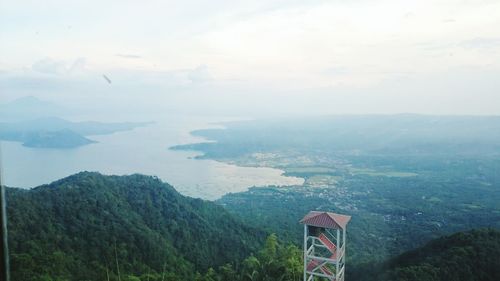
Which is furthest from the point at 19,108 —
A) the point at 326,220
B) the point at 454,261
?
the point at 454,261

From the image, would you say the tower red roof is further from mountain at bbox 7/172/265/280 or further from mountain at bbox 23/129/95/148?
mountain at bbox 23/129/95/148

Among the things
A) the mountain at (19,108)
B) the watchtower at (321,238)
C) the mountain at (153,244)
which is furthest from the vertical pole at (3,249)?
the mountain at (153,244)

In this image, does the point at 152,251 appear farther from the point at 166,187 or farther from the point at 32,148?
the point at 32,148

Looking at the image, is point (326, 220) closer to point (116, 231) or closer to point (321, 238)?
point (321, 238)

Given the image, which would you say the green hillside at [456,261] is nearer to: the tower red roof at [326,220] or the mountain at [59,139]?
the tower red roof at [326,220]

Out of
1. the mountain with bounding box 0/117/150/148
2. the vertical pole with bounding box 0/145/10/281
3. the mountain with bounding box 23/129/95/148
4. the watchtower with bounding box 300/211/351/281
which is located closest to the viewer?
the vertical pole with bounding box 0/145/10/281

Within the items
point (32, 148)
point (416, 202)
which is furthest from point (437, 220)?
point (32, 148)

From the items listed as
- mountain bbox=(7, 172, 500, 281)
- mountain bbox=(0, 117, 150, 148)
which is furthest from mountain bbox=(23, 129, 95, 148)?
mountain bbox=(7, 172, 500, 281)
